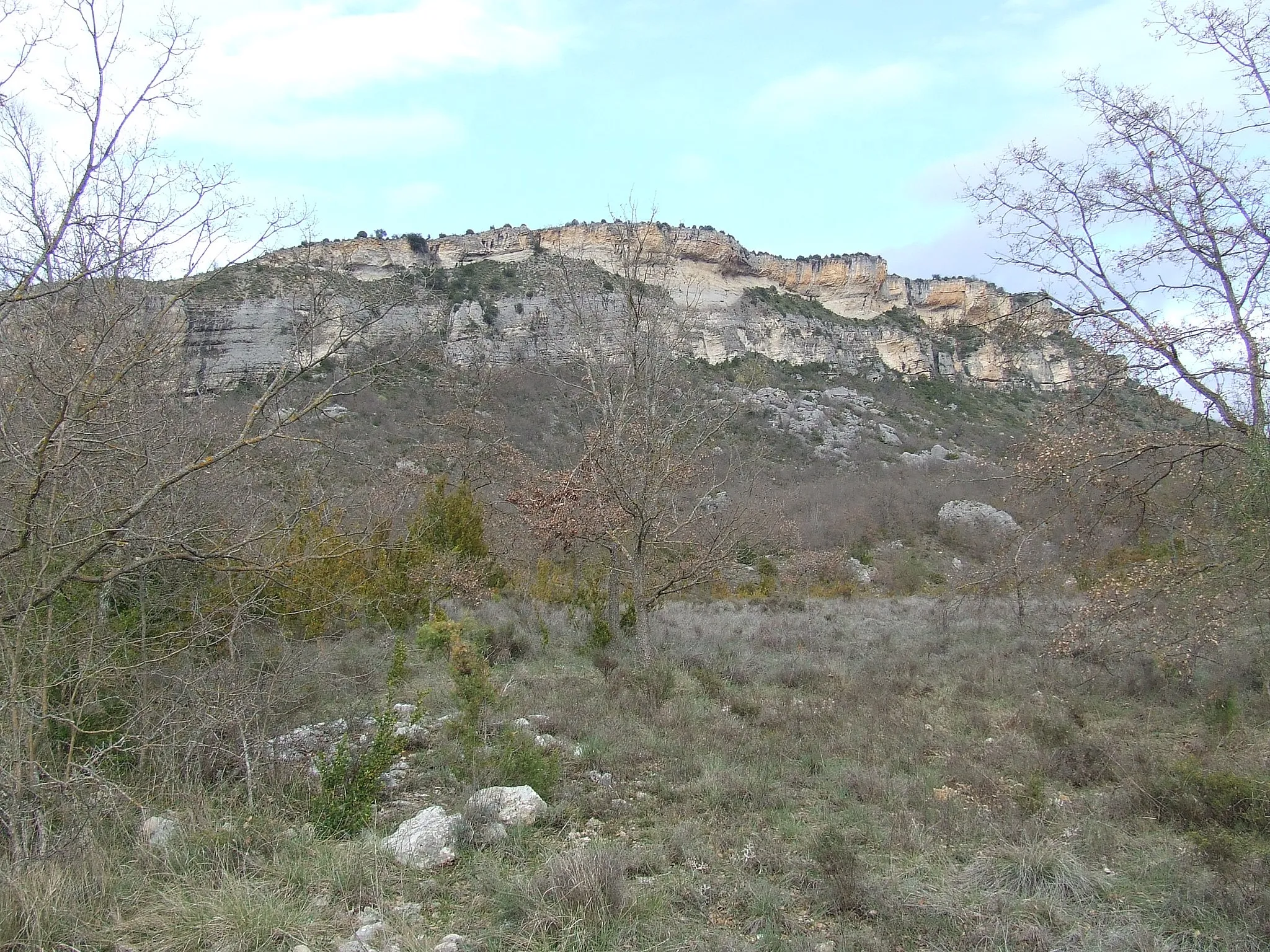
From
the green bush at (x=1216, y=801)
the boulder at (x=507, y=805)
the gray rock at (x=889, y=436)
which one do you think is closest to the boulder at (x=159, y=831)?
the boulder at (x=507, y=805)

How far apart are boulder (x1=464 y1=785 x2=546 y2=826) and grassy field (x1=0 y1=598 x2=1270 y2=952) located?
153 mm

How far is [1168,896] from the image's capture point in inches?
144

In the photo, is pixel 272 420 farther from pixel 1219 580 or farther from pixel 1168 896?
pixel 1219 580

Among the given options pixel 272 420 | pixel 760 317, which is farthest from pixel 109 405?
pixel 760 317

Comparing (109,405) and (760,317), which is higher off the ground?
(760,317)

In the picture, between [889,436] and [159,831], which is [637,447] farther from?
[889,436]

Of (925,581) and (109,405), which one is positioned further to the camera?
(925,581)

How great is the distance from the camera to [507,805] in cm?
480

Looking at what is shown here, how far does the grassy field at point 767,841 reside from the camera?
11.2 feet

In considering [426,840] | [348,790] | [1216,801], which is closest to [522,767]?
[426,840]

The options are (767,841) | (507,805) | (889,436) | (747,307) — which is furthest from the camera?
(747,307)

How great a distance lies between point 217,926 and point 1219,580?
7.72 m

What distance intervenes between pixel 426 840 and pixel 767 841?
6.50ft

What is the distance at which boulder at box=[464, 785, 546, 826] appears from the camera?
4598mm
